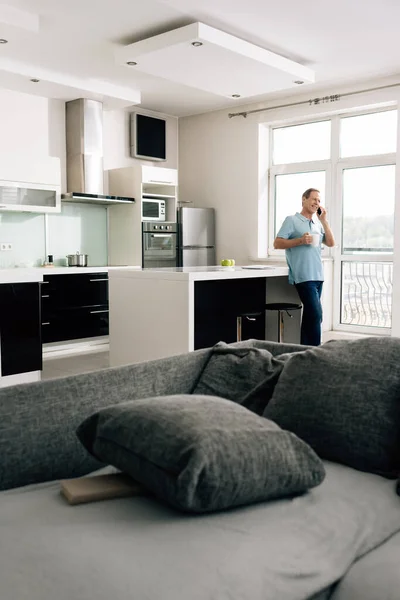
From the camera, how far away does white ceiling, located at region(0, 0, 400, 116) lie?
4.56m

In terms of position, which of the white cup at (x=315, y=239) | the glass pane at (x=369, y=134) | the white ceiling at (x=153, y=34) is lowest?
the white cup at (x=315, y=239)

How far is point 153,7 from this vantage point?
4551 mm

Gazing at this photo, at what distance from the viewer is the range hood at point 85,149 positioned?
6.77 metres

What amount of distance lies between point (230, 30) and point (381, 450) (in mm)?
4368

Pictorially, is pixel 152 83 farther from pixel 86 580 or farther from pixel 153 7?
pixel 86 580

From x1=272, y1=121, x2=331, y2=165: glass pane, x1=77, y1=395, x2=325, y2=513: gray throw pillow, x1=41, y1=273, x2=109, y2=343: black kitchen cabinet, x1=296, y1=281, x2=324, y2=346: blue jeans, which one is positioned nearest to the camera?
x1=77, y1=395, x2=325, y2=513: gray throw pillow

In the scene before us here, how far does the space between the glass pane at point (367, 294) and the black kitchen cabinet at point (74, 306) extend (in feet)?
9.02

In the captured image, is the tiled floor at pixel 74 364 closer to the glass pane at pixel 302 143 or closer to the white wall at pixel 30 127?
the white wall at pixel 30 127

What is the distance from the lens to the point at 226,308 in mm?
5219

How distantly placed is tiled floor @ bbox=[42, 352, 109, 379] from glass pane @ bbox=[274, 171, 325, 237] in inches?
111

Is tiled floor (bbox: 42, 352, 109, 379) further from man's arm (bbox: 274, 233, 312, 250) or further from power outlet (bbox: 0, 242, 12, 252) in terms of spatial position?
man's arm (bbox: 274, 233, 312, 250)

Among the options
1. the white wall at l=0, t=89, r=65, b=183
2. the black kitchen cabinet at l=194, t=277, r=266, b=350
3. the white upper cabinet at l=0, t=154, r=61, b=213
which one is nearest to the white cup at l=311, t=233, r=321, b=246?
the black kitchen cabinet at l=194, t=277, r=266, b=350

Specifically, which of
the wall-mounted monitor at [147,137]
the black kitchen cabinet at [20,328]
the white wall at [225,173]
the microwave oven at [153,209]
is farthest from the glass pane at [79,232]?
the black kitchen cabinet at [20,328]

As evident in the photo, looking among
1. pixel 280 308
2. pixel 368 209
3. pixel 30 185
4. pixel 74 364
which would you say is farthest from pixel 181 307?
pixel 368 209
